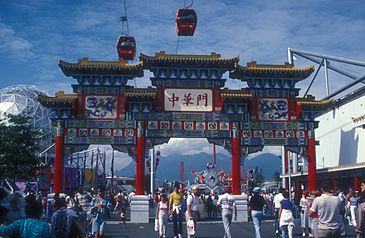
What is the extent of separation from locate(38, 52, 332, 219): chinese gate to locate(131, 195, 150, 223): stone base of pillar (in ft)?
2.32

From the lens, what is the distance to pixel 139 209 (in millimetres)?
27562

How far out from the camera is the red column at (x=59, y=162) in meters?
28.0

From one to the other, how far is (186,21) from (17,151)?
13.7 metres

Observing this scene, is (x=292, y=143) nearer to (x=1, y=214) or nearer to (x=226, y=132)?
(x=226, y=132)

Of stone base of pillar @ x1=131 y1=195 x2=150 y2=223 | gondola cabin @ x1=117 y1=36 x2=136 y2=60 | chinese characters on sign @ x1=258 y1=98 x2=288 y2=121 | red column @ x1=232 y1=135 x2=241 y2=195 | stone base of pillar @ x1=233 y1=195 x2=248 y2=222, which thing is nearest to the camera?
stone base of pillar @ x1=131 y1=195 x2=150 y2=223

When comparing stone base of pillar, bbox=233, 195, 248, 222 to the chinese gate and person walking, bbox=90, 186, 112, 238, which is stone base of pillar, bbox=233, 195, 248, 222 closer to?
the chinese gate

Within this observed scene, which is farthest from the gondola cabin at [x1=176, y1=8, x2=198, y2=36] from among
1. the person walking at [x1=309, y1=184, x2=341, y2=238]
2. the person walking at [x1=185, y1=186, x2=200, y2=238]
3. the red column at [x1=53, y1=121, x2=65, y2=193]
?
the person walking at [x1=309, y1=184, x2=341, y2=238]

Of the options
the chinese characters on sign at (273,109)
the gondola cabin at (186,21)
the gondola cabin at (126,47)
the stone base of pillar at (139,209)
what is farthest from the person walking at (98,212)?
the gondola cabin at (126,47)

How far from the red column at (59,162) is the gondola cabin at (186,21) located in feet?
33.4

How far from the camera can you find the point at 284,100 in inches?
1177

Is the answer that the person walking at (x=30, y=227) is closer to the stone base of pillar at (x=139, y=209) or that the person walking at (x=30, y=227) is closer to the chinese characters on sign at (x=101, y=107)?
the stone base of pillar at (x=139, y=209)

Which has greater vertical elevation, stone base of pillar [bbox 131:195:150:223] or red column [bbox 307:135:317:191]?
red column [bbox 307:135:317:191]

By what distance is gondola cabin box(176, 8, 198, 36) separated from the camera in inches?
1243

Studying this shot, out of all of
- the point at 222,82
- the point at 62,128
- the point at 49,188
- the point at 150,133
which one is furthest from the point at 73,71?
the point at 49,188
